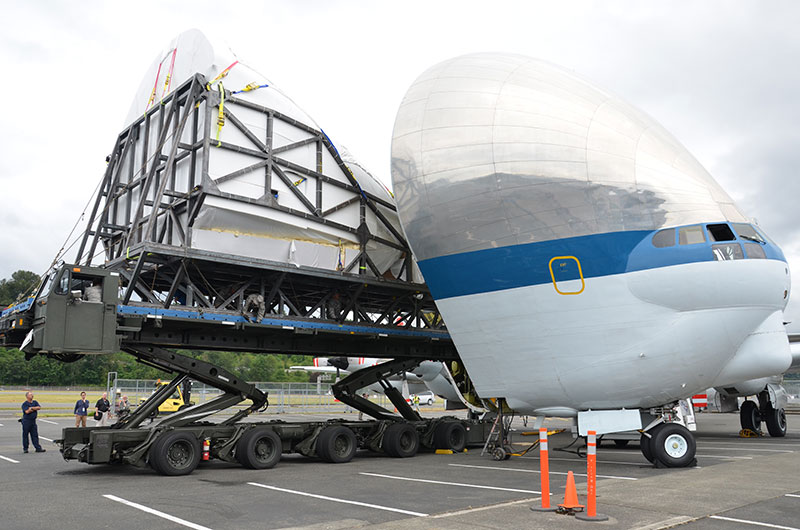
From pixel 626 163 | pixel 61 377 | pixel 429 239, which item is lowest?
pixel 61 377

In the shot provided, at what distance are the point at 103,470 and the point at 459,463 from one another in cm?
762

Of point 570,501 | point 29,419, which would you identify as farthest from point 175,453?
point 570,501

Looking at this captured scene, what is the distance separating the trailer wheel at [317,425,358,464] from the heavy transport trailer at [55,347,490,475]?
2cm

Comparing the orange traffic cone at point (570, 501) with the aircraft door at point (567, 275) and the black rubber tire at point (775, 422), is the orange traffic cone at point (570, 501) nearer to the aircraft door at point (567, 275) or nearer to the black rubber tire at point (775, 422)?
the aircraft door at point (567, 275)

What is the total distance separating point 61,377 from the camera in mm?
83438

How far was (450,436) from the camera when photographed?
17.1 meters

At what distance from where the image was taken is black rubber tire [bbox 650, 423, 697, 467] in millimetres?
11891

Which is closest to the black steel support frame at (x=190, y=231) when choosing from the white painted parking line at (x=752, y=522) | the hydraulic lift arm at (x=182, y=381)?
the hydraulic lift arm at (x=182, y=381)

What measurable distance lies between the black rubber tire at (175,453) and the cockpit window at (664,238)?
9.87 m

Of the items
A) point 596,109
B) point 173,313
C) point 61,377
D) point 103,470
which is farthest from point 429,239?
point 61,377

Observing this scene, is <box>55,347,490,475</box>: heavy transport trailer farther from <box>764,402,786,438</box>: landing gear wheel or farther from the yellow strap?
<box>764,402,786,438</box>: landing gear wheel

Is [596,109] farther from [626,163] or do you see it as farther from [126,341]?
[126,341]

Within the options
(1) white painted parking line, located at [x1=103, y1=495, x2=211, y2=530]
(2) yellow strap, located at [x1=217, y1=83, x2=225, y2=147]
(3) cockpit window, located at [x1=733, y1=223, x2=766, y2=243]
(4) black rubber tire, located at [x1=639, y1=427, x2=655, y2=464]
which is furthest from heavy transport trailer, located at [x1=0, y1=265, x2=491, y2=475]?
(3) cockpit window, located at [x1=733, y1=223, x2=766, y2=243]

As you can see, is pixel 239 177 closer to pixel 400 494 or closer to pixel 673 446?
pixel 400 494
